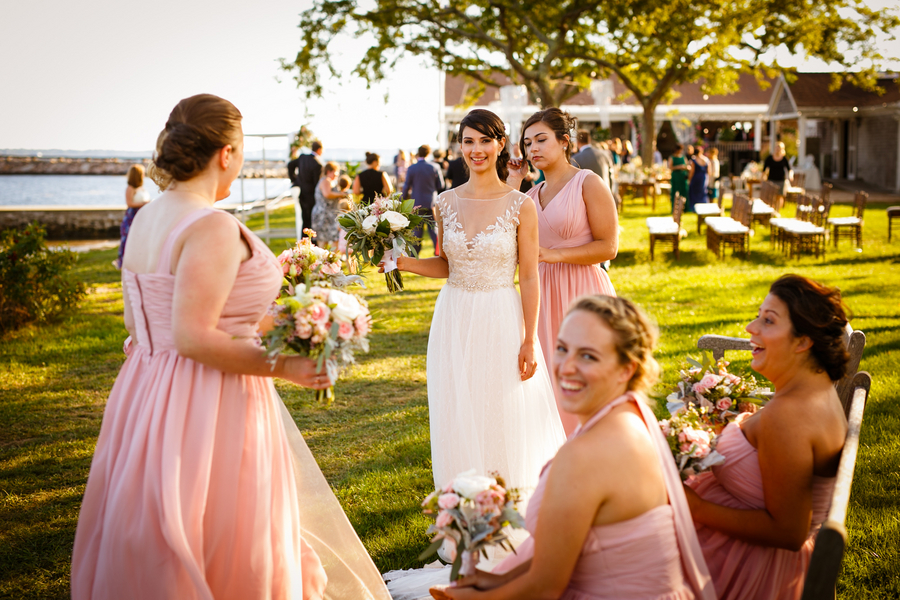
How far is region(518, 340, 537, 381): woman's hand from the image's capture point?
12.8 feet

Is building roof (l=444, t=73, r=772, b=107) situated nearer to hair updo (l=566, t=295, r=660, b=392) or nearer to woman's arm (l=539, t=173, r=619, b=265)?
woman's arm (l=539, t=173, r=619, b=265)

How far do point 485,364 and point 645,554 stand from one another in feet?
6.75

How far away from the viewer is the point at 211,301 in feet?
7.31

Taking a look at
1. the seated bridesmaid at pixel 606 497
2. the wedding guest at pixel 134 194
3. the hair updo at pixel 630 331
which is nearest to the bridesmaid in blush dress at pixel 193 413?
the seated bridesmaid at pixel 606 497

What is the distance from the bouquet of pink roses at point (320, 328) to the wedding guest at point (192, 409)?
6 cm

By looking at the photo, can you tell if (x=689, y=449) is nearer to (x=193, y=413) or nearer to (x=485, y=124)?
(x=193, y=413)

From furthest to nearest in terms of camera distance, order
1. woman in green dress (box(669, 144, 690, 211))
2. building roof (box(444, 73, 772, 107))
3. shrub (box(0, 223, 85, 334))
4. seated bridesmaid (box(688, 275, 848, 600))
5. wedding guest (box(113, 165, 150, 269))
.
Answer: building roof (box(444, 73, 772, 107)) → woman in green dress (box(669, 144, 690, 211)) → wedding guest (box(113, 165, 150, 269)) → shrub (box(0, 223, 85, 334)) → seated bridesmaid (box(688, 275, 848, 600))

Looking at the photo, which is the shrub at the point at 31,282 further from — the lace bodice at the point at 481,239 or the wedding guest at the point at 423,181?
the lace bodice at the point at 481,239

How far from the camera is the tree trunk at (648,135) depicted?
1063 inches

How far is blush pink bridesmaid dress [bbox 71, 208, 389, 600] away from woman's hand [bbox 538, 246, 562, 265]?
6.76ft

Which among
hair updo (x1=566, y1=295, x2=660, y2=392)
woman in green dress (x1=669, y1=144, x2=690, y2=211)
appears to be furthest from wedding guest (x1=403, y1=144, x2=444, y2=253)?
hair updo (x1=566, y1=295, x2=660, y2=392)

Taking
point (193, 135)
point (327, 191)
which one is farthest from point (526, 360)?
point (327, 191)

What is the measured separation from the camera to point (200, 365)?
239 centimetres

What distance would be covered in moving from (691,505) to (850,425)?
626 millimetres
